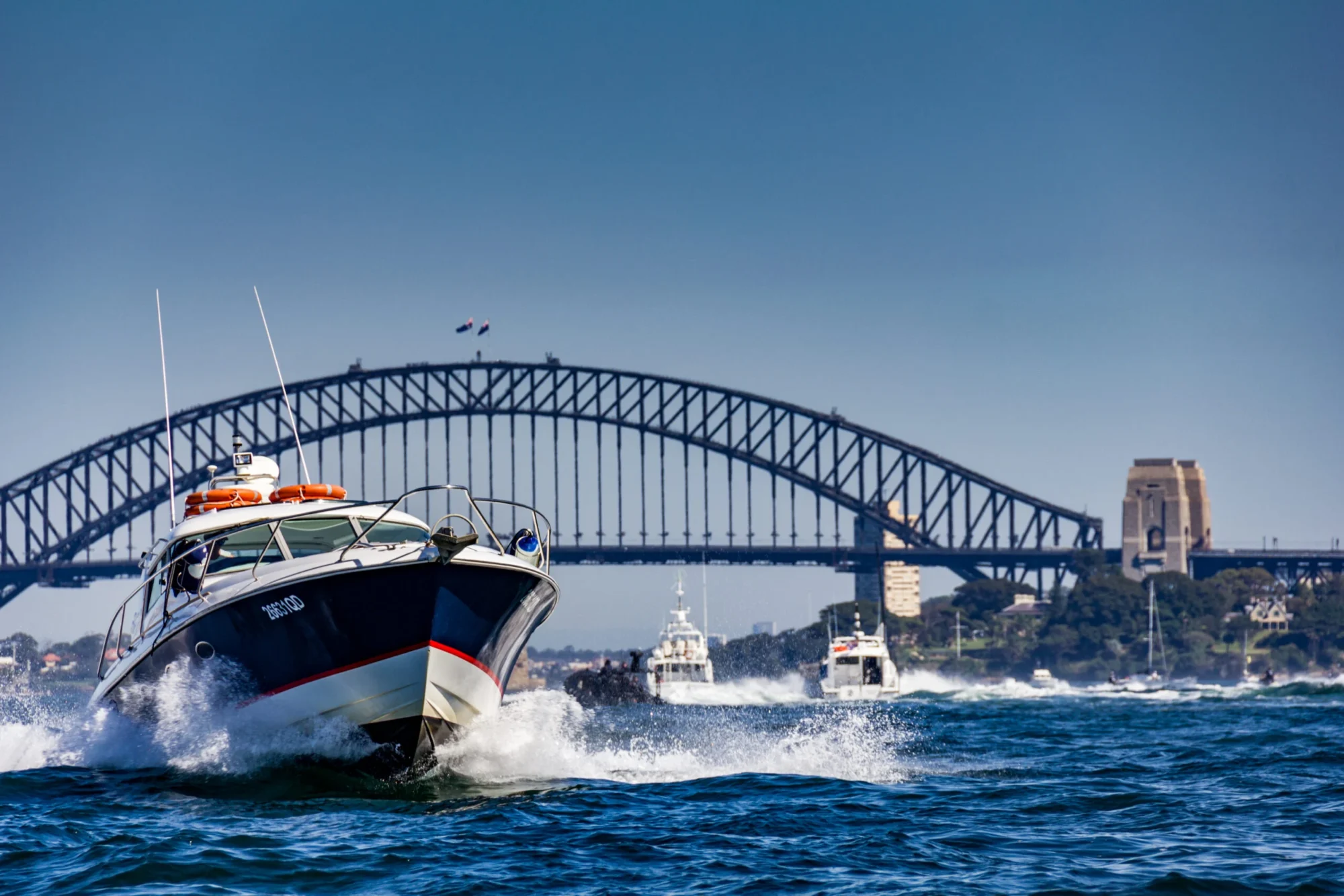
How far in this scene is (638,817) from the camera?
57.2 feet

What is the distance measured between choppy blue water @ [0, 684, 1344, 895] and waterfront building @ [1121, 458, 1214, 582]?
162 m

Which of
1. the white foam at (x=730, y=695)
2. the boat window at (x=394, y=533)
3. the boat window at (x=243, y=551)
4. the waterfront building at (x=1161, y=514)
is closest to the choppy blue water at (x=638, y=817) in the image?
the boat window at (x=243, y=551)

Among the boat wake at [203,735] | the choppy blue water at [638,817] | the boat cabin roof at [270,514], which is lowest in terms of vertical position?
the choppy blue water at [638,817]

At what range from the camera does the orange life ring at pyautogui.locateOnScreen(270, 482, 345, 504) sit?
76.5 feet

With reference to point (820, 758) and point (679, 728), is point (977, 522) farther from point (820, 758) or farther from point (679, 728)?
point (820, 758)

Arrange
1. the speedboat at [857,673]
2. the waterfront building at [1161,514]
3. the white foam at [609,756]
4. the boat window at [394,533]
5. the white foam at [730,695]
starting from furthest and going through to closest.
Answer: the waterfront building at [1161,514], the speedboat at [857,673], the white foam at [730,695], the boat window at [394,533], the white foam at [609,756]

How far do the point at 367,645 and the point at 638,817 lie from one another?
161 inches

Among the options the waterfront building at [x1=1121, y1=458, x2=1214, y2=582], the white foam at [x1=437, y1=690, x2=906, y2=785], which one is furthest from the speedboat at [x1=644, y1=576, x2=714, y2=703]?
the waterfront building at [x1=1121, y1=458, x2=1214, y2=582]

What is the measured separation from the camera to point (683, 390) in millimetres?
174625

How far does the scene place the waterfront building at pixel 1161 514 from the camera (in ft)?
610

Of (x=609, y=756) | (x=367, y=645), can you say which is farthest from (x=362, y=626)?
(x=609, y=756)

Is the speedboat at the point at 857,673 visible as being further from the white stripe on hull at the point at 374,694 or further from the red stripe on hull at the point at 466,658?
the white stripe on hull at the point at 374,694

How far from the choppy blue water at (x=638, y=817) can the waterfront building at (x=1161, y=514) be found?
533 feet

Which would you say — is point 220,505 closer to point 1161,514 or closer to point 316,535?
point 316,535
